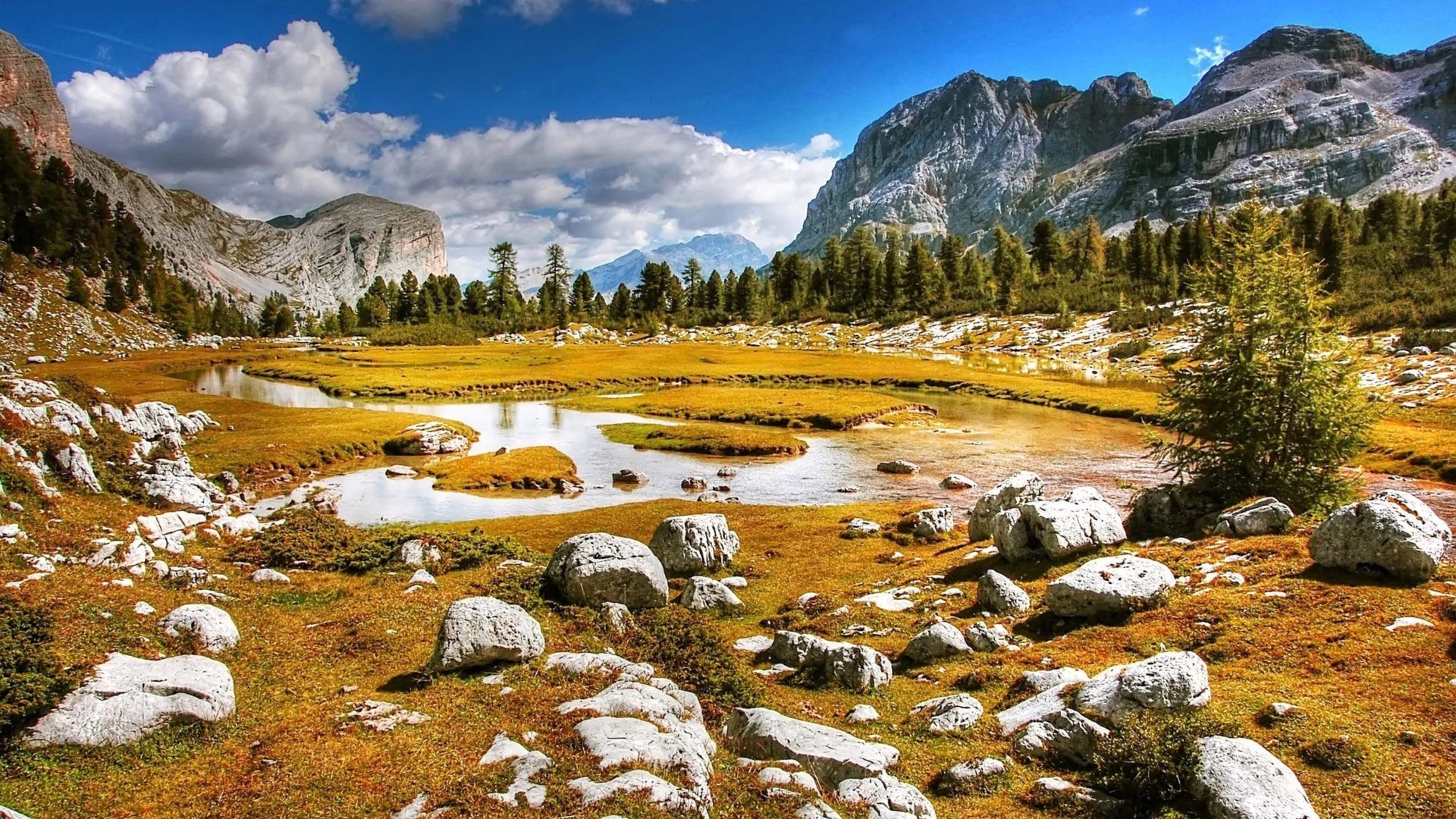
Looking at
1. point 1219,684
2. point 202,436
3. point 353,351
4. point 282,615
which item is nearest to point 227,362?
point 353,351

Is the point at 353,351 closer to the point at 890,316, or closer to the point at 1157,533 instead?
the point at 890,316

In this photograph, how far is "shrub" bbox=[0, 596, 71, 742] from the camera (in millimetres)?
9781

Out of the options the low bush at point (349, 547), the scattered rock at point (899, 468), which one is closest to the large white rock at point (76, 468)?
the low bush at point (349, 547)

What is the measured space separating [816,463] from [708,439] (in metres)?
10.4

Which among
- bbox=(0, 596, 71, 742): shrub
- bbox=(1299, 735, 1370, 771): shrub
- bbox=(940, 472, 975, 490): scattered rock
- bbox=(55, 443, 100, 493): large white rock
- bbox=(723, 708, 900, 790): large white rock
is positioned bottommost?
bbox=(940, 472, 975, 490): scattered rock

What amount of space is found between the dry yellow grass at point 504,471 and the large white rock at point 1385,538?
3621 cm

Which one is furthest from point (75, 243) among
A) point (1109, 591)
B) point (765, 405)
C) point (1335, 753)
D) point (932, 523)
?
point (1335, 753)

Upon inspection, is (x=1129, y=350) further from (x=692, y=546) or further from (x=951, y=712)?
(x=951, y=712)

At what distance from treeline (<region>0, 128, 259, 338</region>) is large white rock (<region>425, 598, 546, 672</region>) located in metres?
157

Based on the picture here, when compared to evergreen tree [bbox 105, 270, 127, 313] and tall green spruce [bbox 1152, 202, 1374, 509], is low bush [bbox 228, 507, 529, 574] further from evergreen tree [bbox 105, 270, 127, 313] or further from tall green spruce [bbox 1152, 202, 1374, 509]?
evergreen tree [bbox 105, 270, 127, 313]

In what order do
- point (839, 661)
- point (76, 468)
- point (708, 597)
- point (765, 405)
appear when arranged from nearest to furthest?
point (839, 661) < point (708, 597) < point (76, 468) < point (765, 405)

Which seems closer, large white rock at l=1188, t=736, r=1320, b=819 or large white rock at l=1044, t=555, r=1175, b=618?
large white rock at l=1188, t=736, r=1320, b=819

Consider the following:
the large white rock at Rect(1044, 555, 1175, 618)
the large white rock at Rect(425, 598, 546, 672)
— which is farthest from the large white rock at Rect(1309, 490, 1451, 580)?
the large white rock at Rect(425, 598, 546, 672)

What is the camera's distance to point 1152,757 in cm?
1001
